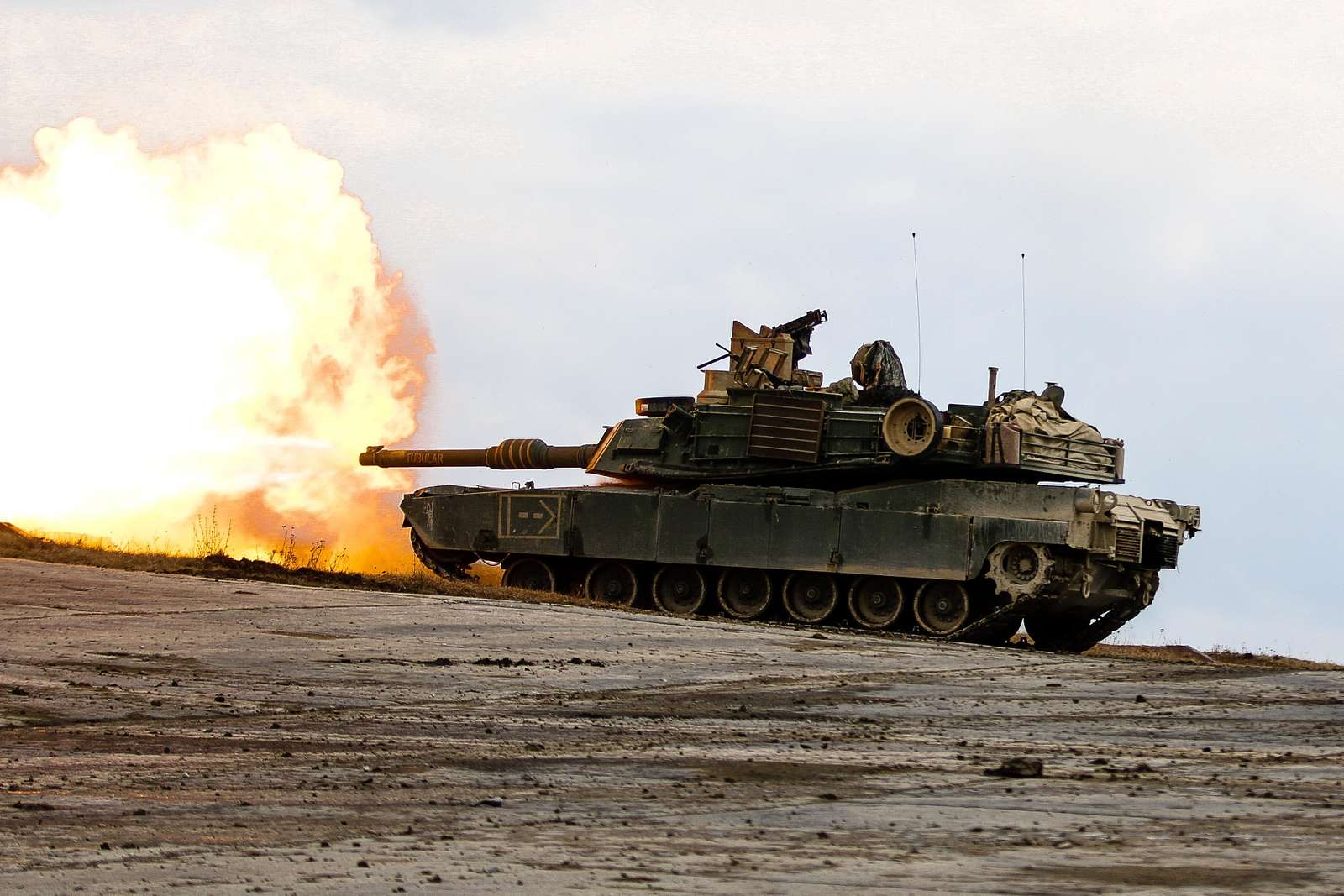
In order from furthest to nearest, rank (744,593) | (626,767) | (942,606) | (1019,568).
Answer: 1. (744,593)
2. (942,606)
3. (1019,568)
4. (626,767)

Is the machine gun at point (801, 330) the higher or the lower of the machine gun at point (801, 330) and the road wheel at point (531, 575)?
the higher

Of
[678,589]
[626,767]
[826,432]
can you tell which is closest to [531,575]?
[678,589]

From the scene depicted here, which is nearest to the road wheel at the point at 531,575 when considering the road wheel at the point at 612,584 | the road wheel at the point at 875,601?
the road wheel at the point at 612,584

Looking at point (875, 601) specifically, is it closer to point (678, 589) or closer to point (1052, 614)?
point (1052, 614)

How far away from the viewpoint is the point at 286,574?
25.6 metres

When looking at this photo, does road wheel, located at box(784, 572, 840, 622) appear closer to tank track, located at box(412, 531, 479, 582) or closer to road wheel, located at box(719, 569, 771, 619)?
road wheel, located at box(719, 569, 771, 619)

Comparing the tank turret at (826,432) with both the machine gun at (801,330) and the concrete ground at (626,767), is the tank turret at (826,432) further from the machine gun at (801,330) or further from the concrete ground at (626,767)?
the concrete ground at (626,767)

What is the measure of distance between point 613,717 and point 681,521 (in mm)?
13732

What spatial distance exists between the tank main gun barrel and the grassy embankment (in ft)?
8.03

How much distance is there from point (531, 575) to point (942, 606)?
687 centimetres

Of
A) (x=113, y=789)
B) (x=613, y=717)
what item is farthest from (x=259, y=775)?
(x=613, y=717)

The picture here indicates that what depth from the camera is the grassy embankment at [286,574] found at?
979 inches

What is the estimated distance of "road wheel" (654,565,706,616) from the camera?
26.3 m

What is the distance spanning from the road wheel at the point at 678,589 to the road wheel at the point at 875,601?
2.41m
